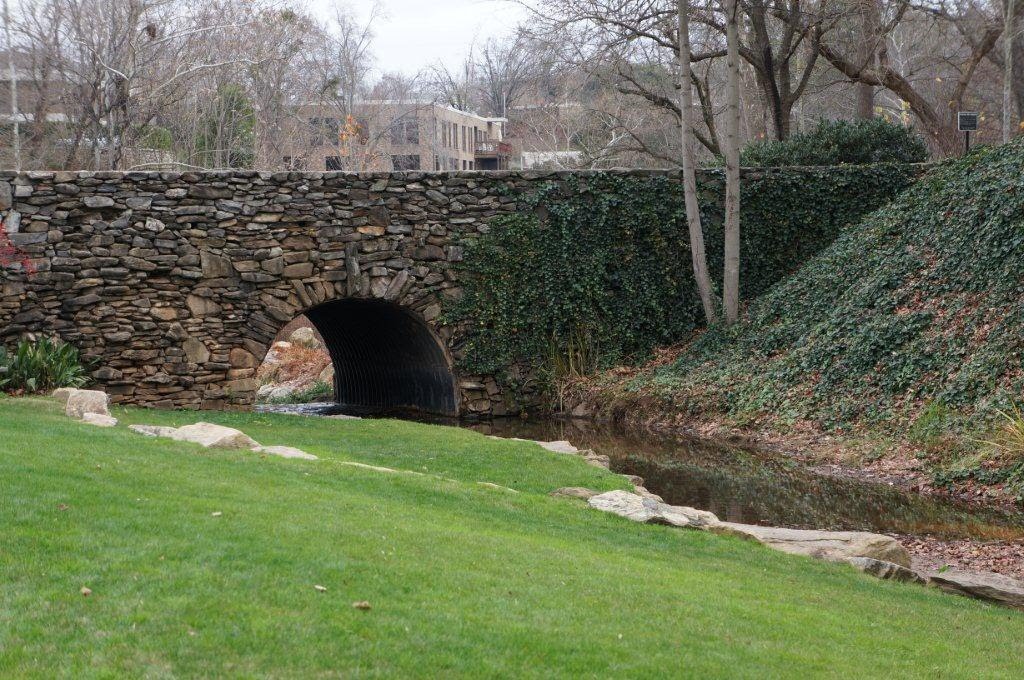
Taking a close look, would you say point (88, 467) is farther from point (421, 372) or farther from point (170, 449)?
point (421, 372)

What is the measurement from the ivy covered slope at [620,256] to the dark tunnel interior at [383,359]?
124 cm

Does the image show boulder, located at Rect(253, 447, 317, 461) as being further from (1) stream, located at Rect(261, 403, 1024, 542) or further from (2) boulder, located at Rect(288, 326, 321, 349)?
(2) boulder, located at Rect(288, 326, 321, 349)

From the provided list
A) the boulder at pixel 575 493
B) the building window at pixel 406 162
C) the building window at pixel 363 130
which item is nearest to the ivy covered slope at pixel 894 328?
the boulder at pixel 575 493

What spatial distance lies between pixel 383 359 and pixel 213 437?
11.9 metres

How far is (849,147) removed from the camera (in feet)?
70.1

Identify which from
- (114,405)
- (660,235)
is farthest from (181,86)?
(660,235)

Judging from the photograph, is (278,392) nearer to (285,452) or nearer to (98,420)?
(98,420)

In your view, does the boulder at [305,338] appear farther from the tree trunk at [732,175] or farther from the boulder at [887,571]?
the boulder at [887,571]

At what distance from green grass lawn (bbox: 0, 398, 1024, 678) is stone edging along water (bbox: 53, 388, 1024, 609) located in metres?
0.37


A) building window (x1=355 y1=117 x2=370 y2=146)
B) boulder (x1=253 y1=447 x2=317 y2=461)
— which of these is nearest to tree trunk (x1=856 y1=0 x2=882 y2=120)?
boulder (x1=253 y1=447 x2=317 y2=461)

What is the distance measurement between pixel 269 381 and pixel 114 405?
498 inches

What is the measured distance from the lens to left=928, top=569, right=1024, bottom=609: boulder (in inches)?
→ 320

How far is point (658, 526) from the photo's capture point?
29.9ft

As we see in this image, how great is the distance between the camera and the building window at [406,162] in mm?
46031
